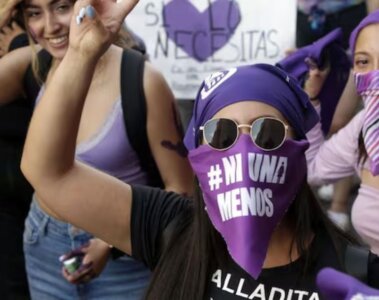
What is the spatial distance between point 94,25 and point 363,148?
995 mm

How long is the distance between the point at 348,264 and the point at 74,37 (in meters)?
0.76

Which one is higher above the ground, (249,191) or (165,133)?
(249,191)

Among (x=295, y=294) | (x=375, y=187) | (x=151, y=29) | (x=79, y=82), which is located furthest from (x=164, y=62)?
(x=295, y=294)

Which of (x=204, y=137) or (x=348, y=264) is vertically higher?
(x=204, y=137)

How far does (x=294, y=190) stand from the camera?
5.07 feet

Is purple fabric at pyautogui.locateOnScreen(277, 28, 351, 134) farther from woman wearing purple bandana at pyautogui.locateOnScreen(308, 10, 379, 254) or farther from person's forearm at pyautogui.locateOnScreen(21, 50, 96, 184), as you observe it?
person's forearm at pyautogui.locateOnScreen(21, 50, 96, 184)

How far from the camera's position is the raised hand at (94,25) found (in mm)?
1593

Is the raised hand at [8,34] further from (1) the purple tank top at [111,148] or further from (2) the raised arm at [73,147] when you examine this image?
(2) the raised arm at [73,147]

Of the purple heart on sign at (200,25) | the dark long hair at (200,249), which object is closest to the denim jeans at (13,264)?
the purple heart on sign at (200,25)

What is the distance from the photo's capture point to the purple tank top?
7.00 feet

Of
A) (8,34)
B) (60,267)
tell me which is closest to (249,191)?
(60,267)

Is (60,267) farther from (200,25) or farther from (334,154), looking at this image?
(200,25)

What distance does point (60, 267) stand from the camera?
2.27 metres

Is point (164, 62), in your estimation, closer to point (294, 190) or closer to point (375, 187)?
point (375, 187)
